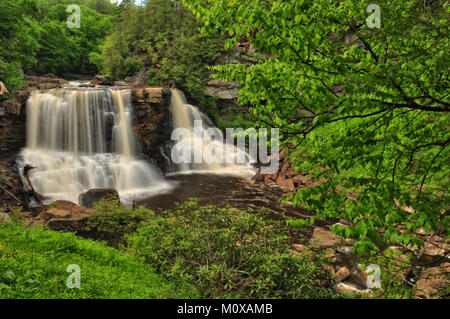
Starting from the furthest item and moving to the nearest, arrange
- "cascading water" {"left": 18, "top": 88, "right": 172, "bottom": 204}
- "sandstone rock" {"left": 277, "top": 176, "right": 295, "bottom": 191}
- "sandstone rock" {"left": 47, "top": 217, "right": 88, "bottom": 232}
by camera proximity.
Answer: "sandstone rock" {"left": 277, "top": 176, "right": 295, "bottom": 191} < "cascading water" {"left": 18, "top": 88, "right": 172, "bottom": 204} < "sandstone rock" {"left": 47, "top": 217, "right": 88, "bottom": 232}

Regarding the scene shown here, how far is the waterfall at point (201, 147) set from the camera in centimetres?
2070

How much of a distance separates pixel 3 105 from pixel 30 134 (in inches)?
83.7

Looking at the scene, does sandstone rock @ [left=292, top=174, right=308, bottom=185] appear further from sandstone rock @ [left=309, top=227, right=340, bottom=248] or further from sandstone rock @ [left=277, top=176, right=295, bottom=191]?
sandstone rock @ [left=309, top=227, right=340, bottom=248]

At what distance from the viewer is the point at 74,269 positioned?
4.45 m

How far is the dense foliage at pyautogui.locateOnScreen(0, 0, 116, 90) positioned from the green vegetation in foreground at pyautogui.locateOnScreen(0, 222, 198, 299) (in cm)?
1421

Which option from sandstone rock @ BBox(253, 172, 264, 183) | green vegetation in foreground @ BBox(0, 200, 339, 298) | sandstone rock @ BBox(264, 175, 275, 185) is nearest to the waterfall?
sandstone rock @ BBox(253, 172, 264, 183)

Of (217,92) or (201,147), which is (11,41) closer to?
(201,147)

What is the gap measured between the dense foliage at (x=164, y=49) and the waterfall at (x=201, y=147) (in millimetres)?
2764

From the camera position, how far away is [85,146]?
16.9 m

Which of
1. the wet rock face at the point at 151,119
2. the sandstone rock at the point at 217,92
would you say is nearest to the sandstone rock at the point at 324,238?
the wet rock face at the point at 151,119

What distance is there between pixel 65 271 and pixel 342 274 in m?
6.30

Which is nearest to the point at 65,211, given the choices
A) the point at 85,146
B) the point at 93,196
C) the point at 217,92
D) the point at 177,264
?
the point at 93,196

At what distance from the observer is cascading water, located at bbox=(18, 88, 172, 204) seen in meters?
14.6

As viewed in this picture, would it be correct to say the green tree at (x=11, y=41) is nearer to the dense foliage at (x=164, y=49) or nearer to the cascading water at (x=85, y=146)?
the cascading water at (x=85, y=146)
